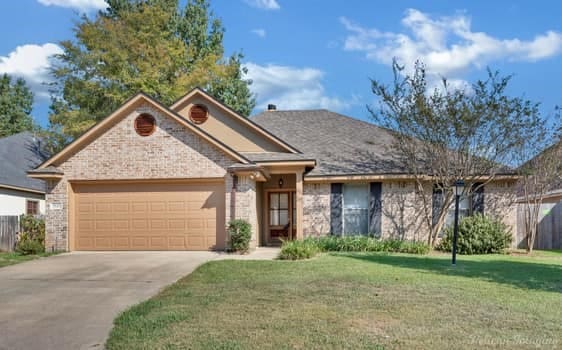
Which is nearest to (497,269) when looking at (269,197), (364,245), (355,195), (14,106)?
(364,245)

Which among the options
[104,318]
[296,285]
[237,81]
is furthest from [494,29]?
[237,81]

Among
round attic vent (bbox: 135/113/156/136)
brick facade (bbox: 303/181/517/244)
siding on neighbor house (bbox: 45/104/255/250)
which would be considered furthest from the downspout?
brick facade (bbox: 303/181/517/244)

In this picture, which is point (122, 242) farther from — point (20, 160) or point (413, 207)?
point (20, 160)

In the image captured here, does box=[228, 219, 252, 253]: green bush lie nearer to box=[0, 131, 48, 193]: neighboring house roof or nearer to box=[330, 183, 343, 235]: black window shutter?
box=[330, 183, 343, 235]: black window shutter

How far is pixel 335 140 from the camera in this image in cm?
1906

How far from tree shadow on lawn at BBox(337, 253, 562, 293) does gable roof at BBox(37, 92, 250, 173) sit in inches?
195

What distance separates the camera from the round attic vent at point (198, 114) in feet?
58.2

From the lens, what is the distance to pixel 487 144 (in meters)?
15.3

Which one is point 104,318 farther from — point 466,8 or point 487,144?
point 466,8

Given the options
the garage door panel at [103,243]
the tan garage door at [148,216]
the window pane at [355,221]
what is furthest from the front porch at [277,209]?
the garage door panel at [103,243]

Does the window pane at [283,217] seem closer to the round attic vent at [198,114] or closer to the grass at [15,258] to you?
the round attic vent at [198,114]

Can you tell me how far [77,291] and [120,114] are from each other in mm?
7452

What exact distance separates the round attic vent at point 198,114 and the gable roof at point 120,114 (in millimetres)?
3157

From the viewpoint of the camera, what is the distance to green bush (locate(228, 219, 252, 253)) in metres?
13.8
